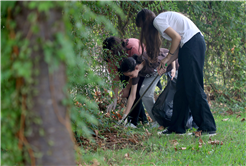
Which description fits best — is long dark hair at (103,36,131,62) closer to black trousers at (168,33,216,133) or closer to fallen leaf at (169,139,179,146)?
black trousers at (168,33,216,133)

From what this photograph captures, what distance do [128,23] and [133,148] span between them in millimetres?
3355

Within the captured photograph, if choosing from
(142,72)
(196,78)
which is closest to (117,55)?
(142,72)

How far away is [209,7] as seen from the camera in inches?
235

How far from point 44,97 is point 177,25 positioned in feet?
8.52

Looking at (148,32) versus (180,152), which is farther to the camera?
(148,32)

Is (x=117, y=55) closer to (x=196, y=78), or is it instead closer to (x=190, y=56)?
(x=190, y=56)

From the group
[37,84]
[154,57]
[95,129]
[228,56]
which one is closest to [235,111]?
[228,56]

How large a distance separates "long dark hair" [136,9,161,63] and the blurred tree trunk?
2.58 meters

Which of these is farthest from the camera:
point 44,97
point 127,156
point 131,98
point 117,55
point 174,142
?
point 131,98

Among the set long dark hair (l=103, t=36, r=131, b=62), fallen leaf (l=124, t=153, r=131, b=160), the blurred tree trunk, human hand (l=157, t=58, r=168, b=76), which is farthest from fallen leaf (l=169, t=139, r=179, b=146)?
the blurred tree trunk

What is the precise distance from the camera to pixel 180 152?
2.67 metres

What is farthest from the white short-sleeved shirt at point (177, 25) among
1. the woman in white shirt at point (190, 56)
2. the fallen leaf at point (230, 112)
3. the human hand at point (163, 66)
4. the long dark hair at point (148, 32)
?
the fallen leaf at point (230, 112)

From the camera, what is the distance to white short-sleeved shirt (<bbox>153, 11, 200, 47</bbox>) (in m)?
3.18

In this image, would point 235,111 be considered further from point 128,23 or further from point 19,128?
point 19,128
